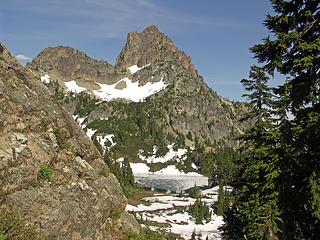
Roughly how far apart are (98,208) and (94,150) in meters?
3.04

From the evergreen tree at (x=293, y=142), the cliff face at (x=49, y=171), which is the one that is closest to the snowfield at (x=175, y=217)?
the evergreen tree at (x=293, y=142)

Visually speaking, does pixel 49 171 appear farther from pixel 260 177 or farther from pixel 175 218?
pixel 175 218

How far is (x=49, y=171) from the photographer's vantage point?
12.4 m

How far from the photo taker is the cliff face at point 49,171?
1129 centimetres

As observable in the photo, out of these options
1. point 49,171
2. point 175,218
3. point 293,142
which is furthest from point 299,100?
point 175,218

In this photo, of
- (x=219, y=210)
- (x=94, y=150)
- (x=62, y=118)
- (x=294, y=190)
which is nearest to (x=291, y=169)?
(x=294, y=190)

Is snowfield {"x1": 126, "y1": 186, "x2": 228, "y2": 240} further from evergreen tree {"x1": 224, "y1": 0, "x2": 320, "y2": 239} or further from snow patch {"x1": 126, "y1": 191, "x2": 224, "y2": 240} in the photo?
evergreen tree {"x1": 224, "y1": 0, "x2": 320, "y2": 239}

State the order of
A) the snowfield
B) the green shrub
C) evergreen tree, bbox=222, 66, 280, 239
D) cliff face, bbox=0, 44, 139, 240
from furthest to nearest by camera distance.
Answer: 1. the snowfield
2. evergreen tree, bbox=222, 66, 280, 239
3. cliff face, bbox=0, 44, 139, 240
4. the green shrub

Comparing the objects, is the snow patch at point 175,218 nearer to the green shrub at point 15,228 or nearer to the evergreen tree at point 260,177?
the evergreen tree at point 260,177

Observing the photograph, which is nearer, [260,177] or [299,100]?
[299,100]

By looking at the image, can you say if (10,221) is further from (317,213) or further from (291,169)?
(291,169)

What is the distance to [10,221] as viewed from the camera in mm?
10188

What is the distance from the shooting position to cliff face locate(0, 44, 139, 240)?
37.0ft

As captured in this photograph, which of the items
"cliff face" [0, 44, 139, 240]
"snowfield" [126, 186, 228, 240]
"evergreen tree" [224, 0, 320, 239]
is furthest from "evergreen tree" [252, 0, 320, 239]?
"snowfield" [126, 186, 228, 240]
